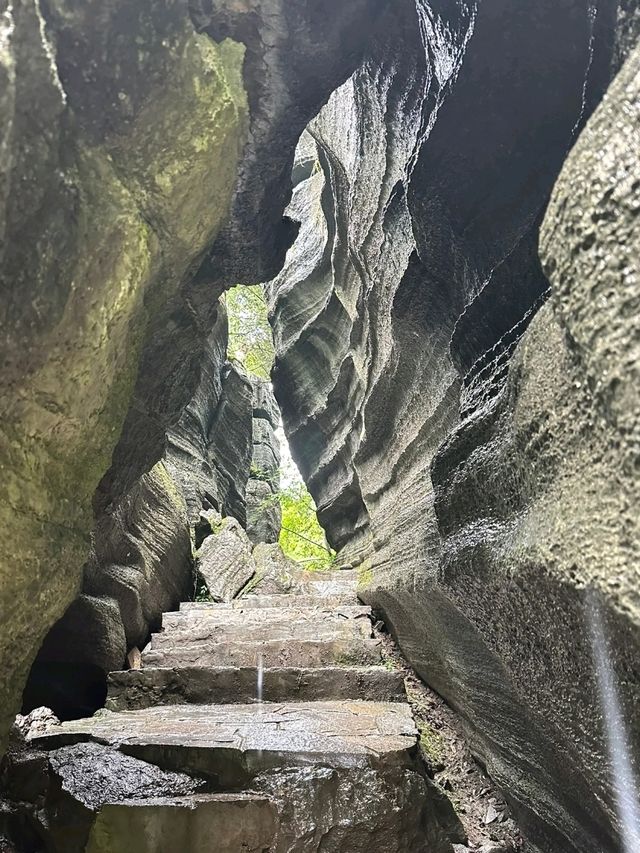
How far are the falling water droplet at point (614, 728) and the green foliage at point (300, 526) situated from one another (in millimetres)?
21876

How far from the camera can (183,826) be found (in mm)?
2963

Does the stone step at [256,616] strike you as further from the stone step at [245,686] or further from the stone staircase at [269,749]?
the stone step at [245,686]

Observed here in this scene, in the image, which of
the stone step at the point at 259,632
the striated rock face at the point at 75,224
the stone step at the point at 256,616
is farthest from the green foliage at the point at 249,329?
the striated rock face at the point at 75,224

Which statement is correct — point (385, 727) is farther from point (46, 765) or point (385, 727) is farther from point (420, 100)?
point (420, 100)

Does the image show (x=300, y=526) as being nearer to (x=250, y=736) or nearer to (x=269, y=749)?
(x=250, y=736)

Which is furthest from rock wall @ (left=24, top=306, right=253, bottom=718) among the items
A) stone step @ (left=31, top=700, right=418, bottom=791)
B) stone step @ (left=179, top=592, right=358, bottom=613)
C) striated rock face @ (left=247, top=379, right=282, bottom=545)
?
striated rock face @ (left=247, top=379, right=282, bottom=545)

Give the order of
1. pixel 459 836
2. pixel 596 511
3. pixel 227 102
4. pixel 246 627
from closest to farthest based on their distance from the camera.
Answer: pixel 596 511 < pixel 227 102 < pixel 459 836 < pixel 246 627

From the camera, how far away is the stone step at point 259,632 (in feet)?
18.8

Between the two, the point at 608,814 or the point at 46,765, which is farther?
the point at 46,765

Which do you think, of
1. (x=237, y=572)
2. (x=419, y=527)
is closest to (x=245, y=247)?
(x=419, y=527)

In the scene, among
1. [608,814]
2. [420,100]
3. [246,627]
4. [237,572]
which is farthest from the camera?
[237,572]

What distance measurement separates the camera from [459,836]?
3.29 metres

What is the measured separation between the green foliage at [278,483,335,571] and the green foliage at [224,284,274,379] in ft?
22.1

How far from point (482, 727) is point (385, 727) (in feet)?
3.43
